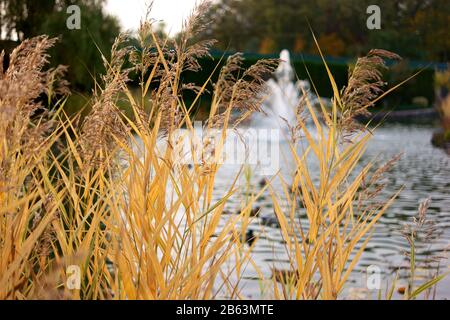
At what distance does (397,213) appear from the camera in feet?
29.5

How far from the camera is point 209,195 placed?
289 centimetres

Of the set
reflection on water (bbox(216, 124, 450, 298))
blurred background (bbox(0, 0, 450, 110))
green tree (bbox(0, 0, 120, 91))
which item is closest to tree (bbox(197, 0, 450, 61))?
blurred background (bbox(0, 0, 450, 110))

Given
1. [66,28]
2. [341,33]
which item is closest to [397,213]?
[66,28]

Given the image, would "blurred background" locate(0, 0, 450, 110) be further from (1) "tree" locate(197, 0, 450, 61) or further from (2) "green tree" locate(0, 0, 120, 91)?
(2) "green tree" locate(0, 0, 120, 91)

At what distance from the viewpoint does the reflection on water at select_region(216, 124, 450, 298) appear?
5.93 m

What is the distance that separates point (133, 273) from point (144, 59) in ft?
2.34

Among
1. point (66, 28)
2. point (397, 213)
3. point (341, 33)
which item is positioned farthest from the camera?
point (341, 33)

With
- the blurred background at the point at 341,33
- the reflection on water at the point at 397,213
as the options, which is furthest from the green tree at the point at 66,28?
the blurred background at the point at 341,33

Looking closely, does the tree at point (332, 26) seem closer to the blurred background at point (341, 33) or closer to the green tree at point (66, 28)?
the blurred background at point (341, 33)

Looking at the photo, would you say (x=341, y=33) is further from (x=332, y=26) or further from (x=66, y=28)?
(x=66, y=28)

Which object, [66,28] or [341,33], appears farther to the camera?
[341,33]

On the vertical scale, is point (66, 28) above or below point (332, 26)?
below

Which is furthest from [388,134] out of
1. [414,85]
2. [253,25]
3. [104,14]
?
[253,25]
